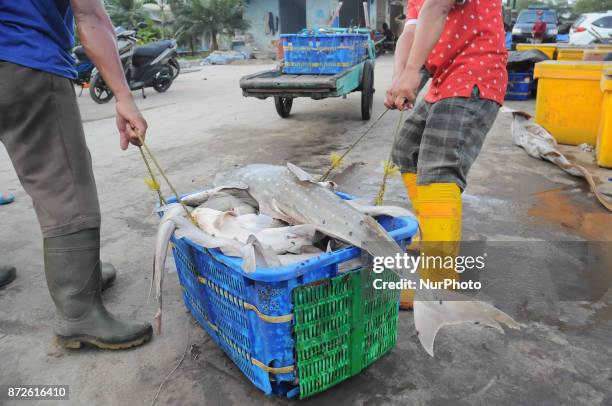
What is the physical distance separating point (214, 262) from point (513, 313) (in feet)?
4.86

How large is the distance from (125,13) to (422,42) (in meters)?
26.9

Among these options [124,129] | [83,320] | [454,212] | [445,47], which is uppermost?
[445,47]

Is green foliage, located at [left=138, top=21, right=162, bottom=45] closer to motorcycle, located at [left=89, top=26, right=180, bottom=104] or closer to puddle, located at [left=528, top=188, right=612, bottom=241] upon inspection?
motorcycle, located at [left=89, top=26, right=180, bottom=104]

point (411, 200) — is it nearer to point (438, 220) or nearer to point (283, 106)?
point (438, 220)

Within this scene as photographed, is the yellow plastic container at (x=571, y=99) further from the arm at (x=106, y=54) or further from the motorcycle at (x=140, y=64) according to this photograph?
the motorcycle at (x=140, y=64)

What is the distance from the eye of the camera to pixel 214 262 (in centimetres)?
172

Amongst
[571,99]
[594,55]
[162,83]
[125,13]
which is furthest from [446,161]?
[125,13]

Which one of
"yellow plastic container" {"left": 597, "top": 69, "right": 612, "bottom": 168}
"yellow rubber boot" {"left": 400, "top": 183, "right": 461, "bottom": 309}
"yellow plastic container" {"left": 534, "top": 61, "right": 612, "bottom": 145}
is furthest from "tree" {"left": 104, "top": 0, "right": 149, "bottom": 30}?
"yellow rubber boot" {"left": 400, "top": 183, "right": 461, "bottom": 309}

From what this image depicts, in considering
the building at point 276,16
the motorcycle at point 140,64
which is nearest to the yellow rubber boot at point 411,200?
the motorcycle at point 140,64

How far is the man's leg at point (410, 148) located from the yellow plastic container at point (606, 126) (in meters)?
2.93

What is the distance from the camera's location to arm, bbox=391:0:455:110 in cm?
190

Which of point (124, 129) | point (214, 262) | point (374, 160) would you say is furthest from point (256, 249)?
point (374, 160)

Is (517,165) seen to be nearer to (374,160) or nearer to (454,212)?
(374,160)

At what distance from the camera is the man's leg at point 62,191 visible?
70.8 inches
